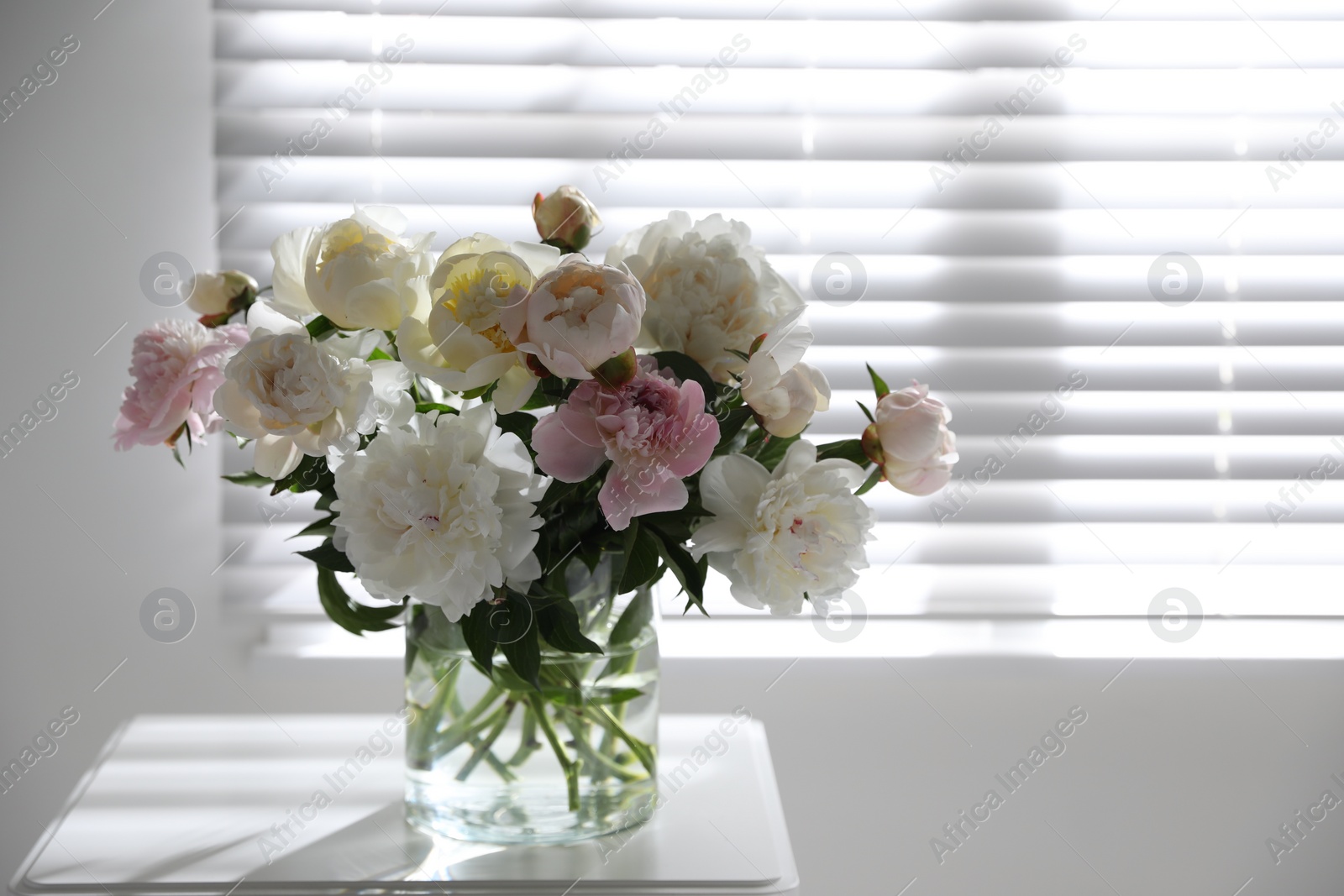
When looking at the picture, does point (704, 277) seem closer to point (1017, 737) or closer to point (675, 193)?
point (675, 193)

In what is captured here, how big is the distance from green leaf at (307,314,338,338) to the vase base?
337 millimetres

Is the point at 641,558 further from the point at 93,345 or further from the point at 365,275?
the point at 93,345

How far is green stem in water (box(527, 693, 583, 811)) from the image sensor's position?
0.71 meters

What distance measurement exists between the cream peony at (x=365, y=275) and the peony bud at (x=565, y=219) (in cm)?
10

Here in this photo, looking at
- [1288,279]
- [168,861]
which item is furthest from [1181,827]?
[168,861]

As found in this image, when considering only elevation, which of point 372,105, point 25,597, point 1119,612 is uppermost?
point 372,105

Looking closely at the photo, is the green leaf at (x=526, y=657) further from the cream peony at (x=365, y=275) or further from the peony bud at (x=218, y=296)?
the peony bud at (x=218, y=296)

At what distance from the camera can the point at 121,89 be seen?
120 centimetres

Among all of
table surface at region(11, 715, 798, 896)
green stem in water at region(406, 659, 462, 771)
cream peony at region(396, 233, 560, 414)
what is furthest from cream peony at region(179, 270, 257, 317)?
table surface at region(11, 715, 798, 896)

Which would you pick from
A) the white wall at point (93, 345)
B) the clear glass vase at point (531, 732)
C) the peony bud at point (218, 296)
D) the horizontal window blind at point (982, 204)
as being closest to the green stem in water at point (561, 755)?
the clear glass vase at point (531, 732)

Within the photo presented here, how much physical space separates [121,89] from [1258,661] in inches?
63.5

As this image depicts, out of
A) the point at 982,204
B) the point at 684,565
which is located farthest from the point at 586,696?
the point at 982,204

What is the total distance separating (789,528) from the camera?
1.91 ft

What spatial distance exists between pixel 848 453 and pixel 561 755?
30 centimetres
